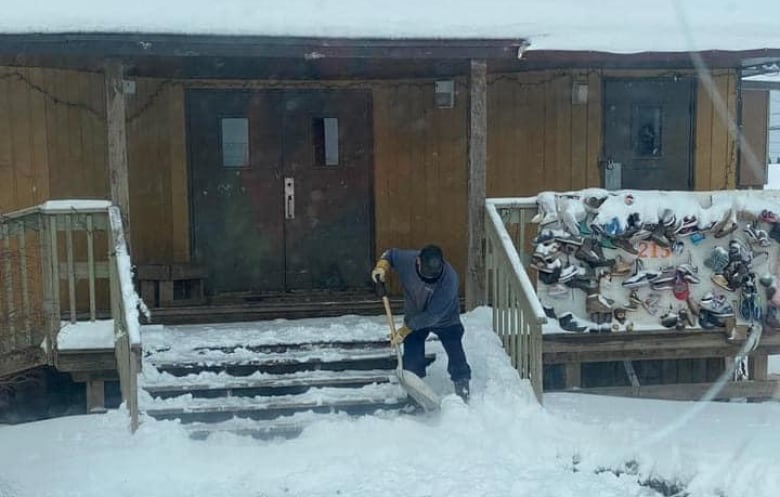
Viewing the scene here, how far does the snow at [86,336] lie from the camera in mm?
7219

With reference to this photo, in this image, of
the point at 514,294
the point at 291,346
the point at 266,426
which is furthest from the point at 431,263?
the point at 266,426

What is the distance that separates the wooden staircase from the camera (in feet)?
21.5

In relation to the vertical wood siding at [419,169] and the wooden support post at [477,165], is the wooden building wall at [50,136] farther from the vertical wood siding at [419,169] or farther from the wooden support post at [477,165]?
the wooden support post at [477,165]

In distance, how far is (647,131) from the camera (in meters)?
10.3

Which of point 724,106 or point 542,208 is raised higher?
point 724,106

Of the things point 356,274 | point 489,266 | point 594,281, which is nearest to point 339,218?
point 356,274

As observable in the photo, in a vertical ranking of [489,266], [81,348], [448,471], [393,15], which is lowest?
[448,471]

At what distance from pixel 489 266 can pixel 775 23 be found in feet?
13.0

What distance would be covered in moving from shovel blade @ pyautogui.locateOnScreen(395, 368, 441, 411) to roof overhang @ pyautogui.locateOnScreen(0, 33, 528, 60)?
2.75m

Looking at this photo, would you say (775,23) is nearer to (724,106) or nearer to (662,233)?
(724,106)

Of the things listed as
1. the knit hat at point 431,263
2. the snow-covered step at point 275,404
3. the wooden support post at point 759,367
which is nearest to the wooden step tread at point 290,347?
the snow-covered step at point 275,404

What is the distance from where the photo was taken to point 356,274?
10.2 m

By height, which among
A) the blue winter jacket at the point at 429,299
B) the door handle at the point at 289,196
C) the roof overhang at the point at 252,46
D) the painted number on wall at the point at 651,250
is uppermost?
the roof overhang at the point at 252,46

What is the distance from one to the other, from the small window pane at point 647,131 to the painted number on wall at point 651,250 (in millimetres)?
2962
